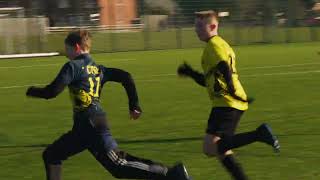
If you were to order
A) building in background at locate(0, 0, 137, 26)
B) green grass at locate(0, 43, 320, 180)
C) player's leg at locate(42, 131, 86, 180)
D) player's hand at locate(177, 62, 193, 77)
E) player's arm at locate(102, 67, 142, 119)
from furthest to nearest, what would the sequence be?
building in background at locate(0, 0, 137, 26), green grass at locate(0, 43, 320, 180), player's hand at locate(177, 62, 193, 77), player's arm at locate(102, 67, 142, 119), player's leg at locate(42, 131, 86, 180)

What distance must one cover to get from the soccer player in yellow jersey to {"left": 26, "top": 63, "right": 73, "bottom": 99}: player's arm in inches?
57.2

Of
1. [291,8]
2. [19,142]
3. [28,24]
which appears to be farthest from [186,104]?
[291,8]

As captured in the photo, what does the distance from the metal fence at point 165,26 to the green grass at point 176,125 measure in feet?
75.4

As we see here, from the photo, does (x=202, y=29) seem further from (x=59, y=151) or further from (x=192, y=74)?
(x=59, y=151)

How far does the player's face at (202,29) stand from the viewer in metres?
7.13

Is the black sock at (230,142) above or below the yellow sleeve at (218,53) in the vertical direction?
below

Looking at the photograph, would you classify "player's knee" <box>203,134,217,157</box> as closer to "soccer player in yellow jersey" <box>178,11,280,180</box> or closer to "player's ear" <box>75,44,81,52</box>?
"soccer player in yellow jersey" <box>178,11,280,180</box>

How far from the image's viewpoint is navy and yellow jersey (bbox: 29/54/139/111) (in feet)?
20.8

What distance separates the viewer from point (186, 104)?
16094 mm

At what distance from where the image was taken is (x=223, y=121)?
7062 millimetres

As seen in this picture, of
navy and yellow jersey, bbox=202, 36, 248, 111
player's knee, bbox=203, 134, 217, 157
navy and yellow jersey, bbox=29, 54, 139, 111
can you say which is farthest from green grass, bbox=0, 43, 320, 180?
navy and yellow jersey, bbox=29, 54, 139, 111

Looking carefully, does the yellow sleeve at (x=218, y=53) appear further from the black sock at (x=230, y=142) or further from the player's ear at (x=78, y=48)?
the player's ear at (x=78, y=48)

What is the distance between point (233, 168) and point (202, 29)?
55.1 inches

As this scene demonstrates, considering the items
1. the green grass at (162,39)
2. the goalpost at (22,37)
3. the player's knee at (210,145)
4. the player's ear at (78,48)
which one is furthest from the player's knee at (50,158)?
the green grass at (162,39)
